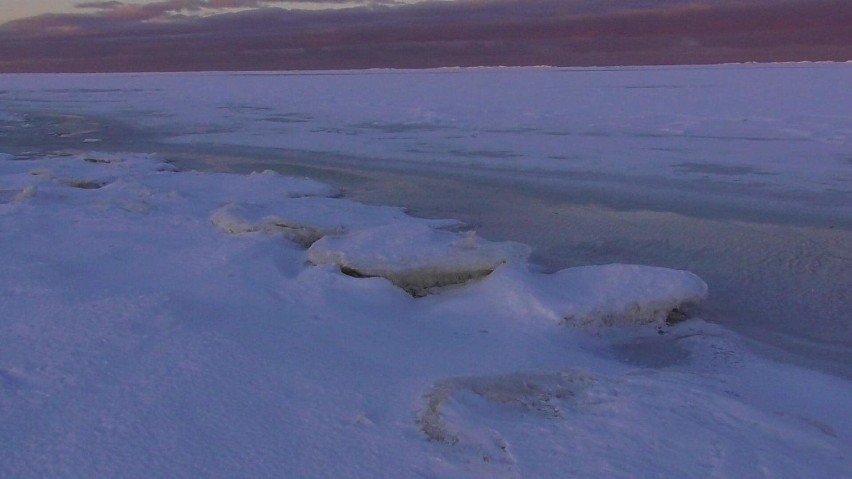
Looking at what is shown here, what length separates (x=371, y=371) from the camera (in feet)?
9.60

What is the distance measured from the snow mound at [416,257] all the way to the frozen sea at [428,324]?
16mm

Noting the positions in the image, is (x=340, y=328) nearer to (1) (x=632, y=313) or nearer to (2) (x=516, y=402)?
(2) (x=516, y=402)

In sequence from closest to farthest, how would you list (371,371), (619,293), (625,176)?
1. (371,371)
2. (619,293)
3. (625,176)

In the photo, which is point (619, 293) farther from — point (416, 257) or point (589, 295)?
point (416, 257)

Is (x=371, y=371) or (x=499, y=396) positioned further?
(x=371, y=371)

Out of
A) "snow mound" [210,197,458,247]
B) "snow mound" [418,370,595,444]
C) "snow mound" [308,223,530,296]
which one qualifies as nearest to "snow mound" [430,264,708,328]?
"snow mound" [308,223,530,296]

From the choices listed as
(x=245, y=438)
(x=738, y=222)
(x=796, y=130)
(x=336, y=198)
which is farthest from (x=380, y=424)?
(x=796, y=130)

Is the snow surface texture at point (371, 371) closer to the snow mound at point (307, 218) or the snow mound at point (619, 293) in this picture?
the snow mound at point (619, 293)

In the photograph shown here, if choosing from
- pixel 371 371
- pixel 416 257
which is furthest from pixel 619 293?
pixel 371 371

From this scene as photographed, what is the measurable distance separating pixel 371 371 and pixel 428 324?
65 centimetres

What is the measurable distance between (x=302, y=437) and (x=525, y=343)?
121cm

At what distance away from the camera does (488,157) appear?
9406 millimetres

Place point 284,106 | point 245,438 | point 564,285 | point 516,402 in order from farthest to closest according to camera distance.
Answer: point 284,106, point 564,285, point 516,402, point 245,438

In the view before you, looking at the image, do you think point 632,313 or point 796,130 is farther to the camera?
point 796,130
